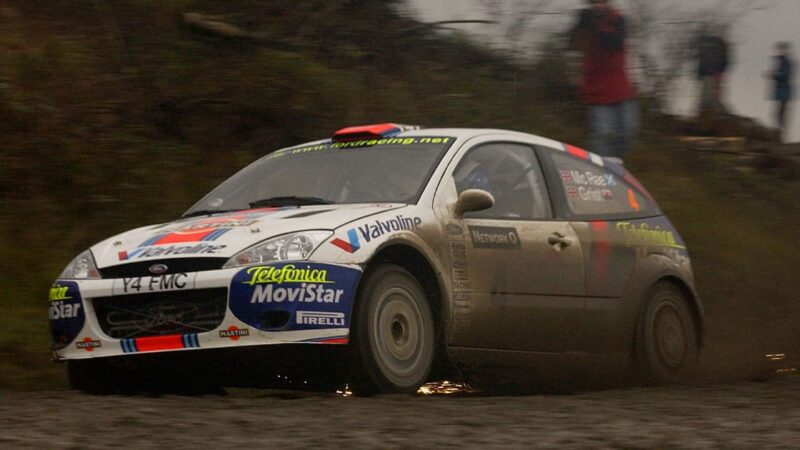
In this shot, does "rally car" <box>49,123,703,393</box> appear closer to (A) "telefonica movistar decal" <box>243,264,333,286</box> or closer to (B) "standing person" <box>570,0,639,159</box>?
(A) "telefonica movistar decal" <box>243,264,333,286</box>

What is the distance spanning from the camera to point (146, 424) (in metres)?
→ 5.05

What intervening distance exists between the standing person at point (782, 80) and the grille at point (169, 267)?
1303cm

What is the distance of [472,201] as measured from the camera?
7086 millimetres

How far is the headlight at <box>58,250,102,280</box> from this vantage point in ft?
21.5

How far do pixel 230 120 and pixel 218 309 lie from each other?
6359mm

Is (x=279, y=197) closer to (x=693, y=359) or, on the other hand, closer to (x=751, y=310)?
(x=693, y=359)

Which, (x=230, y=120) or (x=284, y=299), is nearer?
(x=284, y=299)

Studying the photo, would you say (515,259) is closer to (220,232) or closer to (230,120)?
(220,232)

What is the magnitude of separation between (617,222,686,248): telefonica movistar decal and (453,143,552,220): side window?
0.73 m

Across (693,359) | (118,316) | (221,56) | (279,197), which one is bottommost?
(693,359)

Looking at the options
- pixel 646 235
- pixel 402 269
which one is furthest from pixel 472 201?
pixel 646 235

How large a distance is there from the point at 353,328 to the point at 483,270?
1.18 m

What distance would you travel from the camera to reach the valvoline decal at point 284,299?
6086mm

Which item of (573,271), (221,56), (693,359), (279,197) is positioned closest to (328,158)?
(279,197)
